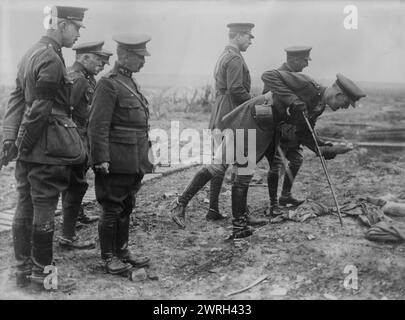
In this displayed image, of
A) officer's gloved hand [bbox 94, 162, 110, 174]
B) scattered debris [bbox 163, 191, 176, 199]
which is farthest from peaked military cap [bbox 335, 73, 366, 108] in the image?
scattered debris [bbox 163, 191, 176, 199]

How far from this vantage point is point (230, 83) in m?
5.34

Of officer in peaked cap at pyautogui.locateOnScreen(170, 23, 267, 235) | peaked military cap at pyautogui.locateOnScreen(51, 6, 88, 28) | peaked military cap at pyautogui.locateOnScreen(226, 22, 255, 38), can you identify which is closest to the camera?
peaked military cap at pyautogui.locateOnScreen(51, 6, 88, 28)

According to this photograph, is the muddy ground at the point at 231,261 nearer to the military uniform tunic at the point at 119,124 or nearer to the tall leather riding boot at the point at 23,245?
the tall leather riding boot at the point at 23,245

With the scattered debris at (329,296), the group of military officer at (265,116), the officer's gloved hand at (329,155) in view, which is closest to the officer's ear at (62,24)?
the group of military officer at (265,116)

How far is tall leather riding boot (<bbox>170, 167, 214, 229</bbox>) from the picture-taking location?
5102 mm

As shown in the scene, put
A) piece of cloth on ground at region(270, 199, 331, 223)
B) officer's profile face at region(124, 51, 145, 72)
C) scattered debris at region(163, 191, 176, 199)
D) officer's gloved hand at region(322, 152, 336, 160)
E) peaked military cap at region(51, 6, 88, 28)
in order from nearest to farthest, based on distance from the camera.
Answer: peaked military cap at region(51, 6, 88, 28) < officer's profile face at region(124, 51, 145, 72) < officer's gloved hand at region(322, 152, 336, 160) < piece of cloth on ground at region(270, 199, 331, 223) < scattered debris at region(163, 191, 176, 199)

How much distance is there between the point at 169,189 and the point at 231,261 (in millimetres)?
2347

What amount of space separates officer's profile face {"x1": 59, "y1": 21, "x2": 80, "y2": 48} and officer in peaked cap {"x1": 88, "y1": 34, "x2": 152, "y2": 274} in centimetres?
32

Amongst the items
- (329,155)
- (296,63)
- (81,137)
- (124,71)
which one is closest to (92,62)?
(81,137)

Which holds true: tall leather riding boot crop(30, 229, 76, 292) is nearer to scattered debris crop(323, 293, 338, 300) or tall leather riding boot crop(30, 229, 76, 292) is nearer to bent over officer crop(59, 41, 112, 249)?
bent over officer crop(59, 41, 112, 249)

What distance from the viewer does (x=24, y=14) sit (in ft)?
15.8

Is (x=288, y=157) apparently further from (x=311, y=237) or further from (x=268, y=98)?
(x=311, y=237)
